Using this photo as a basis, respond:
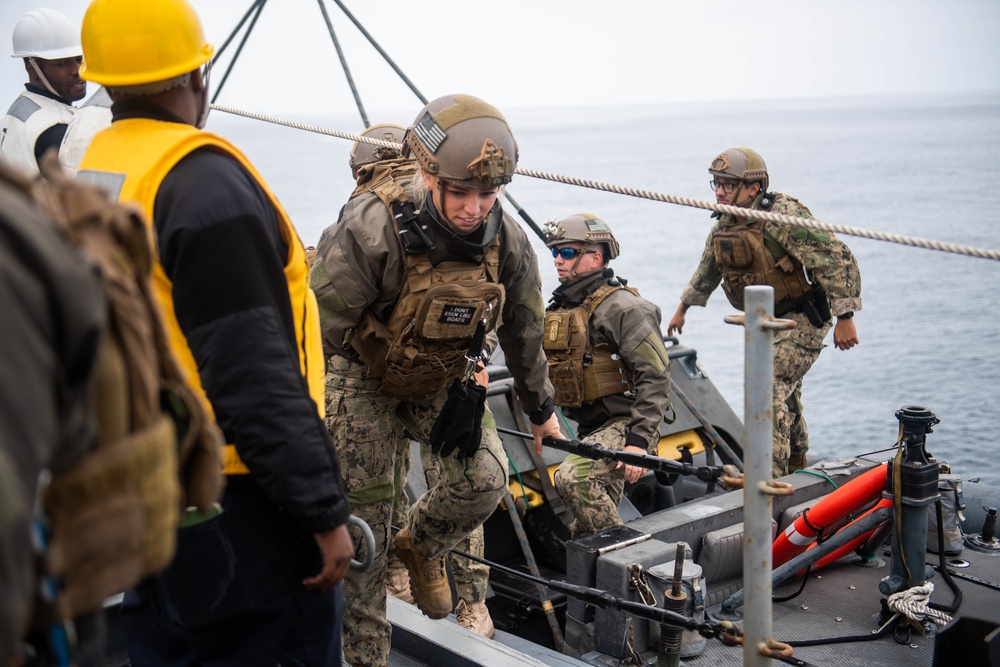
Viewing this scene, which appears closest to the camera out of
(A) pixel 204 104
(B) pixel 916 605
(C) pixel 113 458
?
(C) pixel 113 458

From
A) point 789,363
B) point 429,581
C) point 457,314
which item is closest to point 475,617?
point 429,581

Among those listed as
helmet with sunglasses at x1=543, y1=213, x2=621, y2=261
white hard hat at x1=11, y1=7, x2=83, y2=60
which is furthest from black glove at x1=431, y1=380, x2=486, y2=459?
white hard hat at x1=11, y1=7, x2=83, y2=60

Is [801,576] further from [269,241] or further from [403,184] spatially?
[269,241]

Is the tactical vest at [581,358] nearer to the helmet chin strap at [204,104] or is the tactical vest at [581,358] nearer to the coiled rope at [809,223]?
the coiled rope at [809,223]

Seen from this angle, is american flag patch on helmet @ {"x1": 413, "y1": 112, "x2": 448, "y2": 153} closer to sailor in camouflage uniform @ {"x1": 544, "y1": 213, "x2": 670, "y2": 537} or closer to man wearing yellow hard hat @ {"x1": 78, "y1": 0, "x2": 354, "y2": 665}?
man wearing yellow hard hat @ {"x1": 78, "y1": 0, "x2": 354, "y2": 665}

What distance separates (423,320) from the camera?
3.47 meters

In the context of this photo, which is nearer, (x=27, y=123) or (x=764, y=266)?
(x=27, y=123)

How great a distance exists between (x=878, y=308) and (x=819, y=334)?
1035 centimetres

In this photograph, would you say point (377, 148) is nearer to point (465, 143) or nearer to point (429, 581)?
point (465, 143)

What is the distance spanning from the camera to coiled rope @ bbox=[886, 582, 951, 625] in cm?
433

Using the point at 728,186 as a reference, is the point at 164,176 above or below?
above

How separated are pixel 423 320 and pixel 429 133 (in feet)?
1.99

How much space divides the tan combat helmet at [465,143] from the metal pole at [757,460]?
98 cm

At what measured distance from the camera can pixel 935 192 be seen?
91.9 ft
